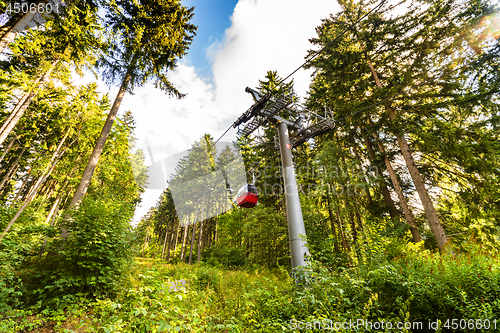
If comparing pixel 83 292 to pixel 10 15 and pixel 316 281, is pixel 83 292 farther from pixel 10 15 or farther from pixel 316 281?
pixel 10 15

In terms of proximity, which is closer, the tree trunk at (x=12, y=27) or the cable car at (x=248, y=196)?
the tree trunk at (x=12, y=27)

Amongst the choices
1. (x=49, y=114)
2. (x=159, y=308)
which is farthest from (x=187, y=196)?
(x=159, y=308)

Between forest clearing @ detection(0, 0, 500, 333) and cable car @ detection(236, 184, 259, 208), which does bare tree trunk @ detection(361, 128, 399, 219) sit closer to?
forest clearing @ detection(0, 0, 500, 333)

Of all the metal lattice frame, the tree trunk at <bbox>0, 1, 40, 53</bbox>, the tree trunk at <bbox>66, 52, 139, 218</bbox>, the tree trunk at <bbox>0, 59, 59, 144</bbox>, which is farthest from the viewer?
the metal lattice frame

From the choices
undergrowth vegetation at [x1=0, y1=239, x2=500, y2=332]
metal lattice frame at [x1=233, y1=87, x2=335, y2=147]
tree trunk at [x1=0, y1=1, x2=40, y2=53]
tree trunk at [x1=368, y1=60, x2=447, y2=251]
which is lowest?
undergrowth vegetation at [x1=0, y1=239, x2=500, y2=332]

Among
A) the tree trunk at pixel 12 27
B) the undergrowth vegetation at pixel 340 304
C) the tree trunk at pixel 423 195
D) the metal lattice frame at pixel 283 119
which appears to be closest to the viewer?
the undergrowth vegetation at pixel 340 304

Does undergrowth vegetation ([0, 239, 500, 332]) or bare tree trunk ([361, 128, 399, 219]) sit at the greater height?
bare tree trunk ([361, 128, 399, 219])

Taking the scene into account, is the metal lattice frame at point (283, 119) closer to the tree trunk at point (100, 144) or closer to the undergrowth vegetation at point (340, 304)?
the tree trunk at point (100, 144)

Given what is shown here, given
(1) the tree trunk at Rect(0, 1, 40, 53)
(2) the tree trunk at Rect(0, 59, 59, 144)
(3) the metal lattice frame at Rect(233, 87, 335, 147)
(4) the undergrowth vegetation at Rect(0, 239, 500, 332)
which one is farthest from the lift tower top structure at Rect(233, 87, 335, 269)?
(2) the tree trunk at Rect(0, 59, 59, 144)

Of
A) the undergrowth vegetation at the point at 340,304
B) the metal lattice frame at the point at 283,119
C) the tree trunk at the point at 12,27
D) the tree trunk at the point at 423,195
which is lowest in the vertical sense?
the undergrowth vegetation at the point at 340,304

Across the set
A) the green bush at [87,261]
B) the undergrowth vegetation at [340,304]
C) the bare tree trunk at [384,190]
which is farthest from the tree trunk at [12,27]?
the bare tree trunk at [384,190]

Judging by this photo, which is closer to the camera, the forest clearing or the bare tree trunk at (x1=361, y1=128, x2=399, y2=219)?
the forest clearing

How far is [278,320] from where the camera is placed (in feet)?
11.6

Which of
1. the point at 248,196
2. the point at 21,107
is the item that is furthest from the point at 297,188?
the point at 21,107
